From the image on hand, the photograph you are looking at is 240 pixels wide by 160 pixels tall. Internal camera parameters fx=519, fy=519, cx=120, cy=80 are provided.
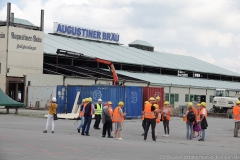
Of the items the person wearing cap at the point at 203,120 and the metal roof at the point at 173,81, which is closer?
the person wearing cap at the point at 203,120

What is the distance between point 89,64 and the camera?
2586 inches

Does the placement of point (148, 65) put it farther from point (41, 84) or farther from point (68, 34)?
point (41, 84)

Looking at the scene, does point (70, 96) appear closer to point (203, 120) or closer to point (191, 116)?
point (191, 116)

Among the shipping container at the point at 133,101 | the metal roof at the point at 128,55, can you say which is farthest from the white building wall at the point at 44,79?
the shipping container at the point at 133,101

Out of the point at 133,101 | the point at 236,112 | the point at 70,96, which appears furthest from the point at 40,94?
the point at 236,112

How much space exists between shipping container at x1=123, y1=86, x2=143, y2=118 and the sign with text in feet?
101

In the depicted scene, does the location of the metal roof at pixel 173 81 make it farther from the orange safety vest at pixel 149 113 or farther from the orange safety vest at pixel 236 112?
the orange safety vest at pixel 149 113

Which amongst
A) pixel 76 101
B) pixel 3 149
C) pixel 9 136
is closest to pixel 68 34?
pixel 76 101

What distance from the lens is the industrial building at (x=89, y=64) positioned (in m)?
52.4

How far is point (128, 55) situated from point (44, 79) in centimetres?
2162

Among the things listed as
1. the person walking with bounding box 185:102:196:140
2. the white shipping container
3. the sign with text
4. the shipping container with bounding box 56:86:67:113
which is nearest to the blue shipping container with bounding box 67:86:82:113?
the shipping container with bounding box 56:86:67:113

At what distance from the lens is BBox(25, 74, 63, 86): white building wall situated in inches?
2028

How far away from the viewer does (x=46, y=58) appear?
60.6 metres

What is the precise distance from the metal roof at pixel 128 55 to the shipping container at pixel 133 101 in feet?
61.8
